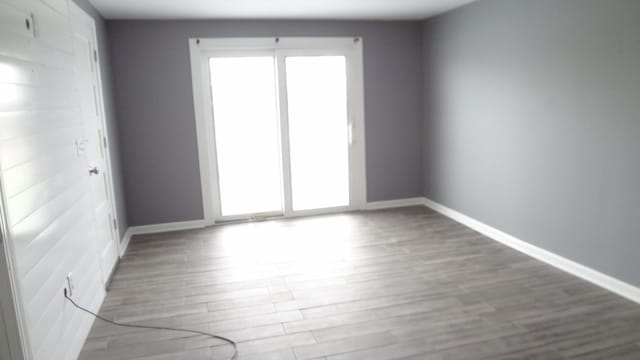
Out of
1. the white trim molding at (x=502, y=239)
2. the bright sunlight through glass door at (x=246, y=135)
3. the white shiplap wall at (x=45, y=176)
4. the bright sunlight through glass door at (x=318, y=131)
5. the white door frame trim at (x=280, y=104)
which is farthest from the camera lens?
the bright sunlight through glass door at (x=318, y=131)

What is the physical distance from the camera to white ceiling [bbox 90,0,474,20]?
4.06 m

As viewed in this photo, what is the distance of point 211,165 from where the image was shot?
5.17 meters

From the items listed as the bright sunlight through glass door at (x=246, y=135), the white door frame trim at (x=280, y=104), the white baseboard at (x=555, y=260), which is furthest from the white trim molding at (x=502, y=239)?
the bright sunlight through glass door at (x=246, y=135)

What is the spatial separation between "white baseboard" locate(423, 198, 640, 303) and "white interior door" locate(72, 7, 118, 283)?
350 cm

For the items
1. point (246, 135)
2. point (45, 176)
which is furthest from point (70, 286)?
point (246, 135)

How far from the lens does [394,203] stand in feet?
19.2

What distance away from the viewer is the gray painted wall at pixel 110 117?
4.21 m

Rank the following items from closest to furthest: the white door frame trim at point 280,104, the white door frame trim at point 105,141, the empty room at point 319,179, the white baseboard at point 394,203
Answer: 1. the empty room at point 319,179
2. the white door frame trim at point 105,141
3. the white door frame trim at point 280,104
4. the white baseboard at point 394,203

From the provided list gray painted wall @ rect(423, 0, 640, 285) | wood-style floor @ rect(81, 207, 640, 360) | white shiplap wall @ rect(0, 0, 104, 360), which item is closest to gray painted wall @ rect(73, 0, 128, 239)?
wood-style floor @ rect(81, 207, 640, 360)

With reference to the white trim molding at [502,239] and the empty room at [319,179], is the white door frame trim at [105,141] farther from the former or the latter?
the white trim molding at [502,239]

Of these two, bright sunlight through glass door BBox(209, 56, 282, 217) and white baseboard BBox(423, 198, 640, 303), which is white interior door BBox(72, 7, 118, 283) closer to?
bright sunlight through glass door BBox(209, 56, 282, 217)

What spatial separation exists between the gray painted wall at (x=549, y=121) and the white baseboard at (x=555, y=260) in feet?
0.17

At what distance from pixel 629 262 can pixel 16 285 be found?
3.56 meters

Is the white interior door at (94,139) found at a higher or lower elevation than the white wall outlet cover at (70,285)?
higher
